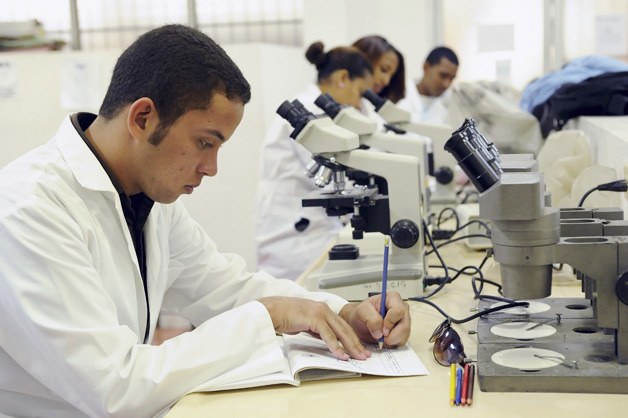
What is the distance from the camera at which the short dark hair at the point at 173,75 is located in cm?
133

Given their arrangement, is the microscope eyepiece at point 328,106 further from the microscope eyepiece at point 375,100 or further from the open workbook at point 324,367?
the open workbook at point 324,367

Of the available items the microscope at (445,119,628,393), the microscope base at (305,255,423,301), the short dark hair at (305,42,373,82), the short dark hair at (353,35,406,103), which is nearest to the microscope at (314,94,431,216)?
the microscope base at (305,255,423,301)

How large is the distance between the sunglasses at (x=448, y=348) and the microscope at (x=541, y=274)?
0.13 ft

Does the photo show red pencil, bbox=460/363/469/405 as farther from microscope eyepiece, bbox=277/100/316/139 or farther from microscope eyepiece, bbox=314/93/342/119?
microscope eyepiece, bbox=314/93/342/119

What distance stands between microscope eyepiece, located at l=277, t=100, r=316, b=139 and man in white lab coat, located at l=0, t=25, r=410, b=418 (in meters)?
0.43

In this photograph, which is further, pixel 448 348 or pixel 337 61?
pixel 337 61

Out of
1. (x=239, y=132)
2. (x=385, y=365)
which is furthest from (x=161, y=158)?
(x=239, y=132)

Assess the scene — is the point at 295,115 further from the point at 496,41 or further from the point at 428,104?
the point at 496,41

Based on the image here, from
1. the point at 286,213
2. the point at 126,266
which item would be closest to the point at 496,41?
the point at 286,213

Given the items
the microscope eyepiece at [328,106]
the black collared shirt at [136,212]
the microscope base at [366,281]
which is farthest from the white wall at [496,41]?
the black collared shirt at [136,212]

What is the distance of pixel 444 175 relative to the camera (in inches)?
123

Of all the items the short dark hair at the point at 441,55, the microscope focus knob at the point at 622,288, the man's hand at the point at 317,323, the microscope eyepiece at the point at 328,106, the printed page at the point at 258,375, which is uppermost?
the short dark hair at the point at 441,55

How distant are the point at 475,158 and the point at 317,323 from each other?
375 mm

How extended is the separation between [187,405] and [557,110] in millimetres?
2336
